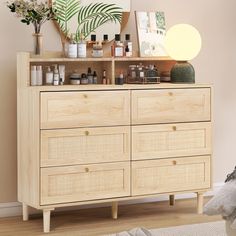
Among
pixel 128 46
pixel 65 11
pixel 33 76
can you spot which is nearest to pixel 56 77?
pixel 33 76

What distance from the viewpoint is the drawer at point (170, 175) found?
4715 mm

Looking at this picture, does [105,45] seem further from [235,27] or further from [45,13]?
[235,27]

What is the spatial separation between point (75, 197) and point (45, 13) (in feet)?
3.98

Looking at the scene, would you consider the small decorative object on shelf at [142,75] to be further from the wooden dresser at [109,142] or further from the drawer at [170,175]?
the drawer at [170,175]

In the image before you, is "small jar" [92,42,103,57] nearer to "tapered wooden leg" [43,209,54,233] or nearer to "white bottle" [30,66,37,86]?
"white bottle" [30,66,37,86]

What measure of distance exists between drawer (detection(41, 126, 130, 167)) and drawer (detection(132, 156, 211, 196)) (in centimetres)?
16

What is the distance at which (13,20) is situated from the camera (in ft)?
15.6

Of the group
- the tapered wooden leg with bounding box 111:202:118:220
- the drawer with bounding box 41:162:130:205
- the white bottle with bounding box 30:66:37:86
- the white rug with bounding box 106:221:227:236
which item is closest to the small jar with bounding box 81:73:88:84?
the white bottle with bounding box 30:66:37:86

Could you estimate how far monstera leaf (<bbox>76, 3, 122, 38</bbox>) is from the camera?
4914 mm

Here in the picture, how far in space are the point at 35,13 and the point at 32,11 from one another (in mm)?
23

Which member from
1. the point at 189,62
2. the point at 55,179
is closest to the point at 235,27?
the point at 189,62

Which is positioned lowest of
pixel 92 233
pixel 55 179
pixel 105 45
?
pixel 92 233

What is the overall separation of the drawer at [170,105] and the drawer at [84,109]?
3.5 inches

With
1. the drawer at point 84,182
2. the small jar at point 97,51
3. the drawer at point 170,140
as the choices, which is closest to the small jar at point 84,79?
the small jar at point 97,51
